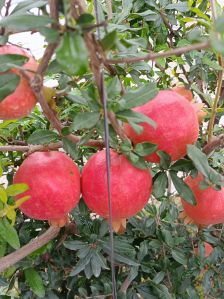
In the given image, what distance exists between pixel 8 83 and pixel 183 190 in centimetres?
32

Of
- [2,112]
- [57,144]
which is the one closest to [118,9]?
[57,144]

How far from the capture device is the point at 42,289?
2.96ft

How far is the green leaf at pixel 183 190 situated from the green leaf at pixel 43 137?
0.19 metres

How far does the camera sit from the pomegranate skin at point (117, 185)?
2.08 feet

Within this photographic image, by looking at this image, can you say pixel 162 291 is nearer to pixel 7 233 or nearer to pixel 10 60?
pixel 7 233

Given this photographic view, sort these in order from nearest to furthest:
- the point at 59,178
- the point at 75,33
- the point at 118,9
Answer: the point at 75,33 → the point at 59,178 → the point at 118,9

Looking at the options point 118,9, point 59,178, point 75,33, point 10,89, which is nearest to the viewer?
point 75,33

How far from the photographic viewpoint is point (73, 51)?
380 mm

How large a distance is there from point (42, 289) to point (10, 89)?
51 centimetres

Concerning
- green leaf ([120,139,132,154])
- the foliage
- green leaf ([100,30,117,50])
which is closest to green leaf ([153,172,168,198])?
the foliage

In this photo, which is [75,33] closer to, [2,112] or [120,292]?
[2,112]

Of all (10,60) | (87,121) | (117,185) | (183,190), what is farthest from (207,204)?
(10,60)

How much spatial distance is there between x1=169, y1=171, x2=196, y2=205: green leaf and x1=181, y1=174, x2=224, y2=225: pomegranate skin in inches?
1.5

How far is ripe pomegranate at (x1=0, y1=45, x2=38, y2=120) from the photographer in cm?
55
